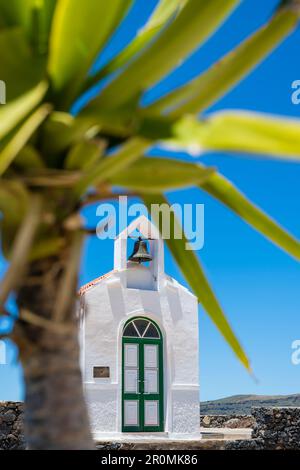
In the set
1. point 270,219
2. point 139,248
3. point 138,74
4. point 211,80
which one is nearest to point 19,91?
point 138,74

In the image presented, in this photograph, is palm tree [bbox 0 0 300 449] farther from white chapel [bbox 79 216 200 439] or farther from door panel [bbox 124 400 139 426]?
door panel [bbox 124 400 139 426]

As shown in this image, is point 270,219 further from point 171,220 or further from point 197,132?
point 197,132

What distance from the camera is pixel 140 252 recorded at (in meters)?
11.0

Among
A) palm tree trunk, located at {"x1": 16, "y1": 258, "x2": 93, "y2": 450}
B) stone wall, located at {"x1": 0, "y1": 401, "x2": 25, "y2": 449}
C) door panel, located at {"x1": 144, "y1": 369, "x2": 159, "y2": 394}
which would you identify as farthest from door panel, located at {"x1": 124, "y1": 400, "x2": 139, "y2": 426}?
palm tree trunk, located at {"x1": 16, "y1": 258, "x2": 93, "y2": 450}

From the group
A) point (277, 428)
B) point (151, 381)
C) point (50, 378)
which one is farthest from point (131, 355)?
point (50, 378)

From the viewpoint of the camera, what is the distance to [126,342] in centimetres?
1116

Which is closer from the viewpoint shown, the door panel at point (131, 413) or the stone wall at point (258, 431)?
the stone wall at point (258, 431)

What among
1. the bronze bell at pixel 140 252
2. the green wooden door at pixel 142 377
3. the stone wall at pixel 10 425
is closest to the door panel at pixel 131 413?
the green wooden door at pixel 142 377

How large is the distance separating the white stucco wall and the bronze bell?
512mm

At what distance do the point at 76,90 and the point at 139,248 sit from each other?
915cm

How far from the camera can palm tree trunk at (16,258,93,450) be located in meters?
1.63

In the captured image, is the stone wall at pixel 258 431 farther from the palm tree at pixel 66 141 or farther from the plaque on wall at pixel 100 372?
the palm tree at pixel 66 141

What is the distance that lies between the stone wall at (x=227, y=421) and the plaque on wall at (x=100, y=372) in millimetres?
6399

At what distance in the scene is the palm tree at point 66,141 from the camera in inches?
64.0
